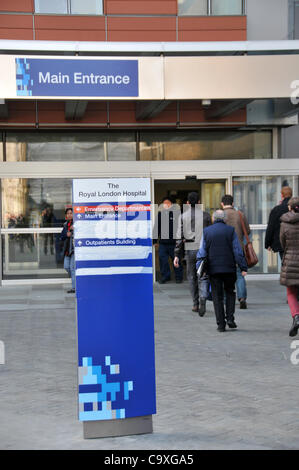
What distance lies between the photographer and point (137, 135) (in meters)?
16.8

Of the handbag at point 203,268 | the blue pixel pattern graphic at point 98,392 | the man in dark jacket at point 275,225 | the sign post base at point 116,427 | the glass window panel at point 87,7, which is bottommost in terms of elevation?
the sign post base at point 116,427

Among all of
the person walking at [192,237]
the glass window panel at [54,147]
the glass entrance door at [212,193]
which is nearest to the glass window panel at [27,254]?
the glass window panel at [54,147]

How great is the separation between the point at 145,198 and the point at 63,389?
259 centimetres

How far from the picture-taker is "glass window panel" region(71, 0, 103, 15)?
15766mm

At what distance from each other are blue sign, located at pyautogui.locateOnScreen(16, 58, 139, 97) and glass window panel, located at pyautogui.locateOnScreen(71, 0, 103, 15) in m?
3.01

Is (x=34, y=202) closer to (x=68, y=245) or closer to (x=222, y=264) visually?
(x=68, y=245)

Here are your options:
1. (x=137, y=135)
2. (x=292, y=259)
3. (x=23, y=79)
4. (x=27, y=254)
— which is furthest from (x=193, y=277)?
(x=137, y=135)

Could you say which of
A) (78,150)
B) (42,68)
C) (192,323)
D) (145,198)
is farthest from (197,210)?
(145,198)

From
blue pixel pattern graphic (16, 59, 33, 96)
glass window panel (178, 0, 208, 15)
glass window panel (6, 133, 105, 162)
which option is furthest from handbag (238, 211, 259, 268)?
glass window panel (178, 0, 208, 15)

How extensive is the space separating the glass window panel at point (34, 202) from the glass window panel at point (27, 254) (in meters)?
0.30

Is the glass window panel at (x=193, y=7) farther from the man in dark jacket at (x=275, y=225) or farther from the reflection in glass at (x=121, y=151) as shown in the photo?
the man in dark jacket at (x=275, y=225)

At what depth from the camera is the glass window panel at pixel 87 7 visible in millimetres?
15766

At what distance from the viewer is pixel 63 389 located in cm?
696
